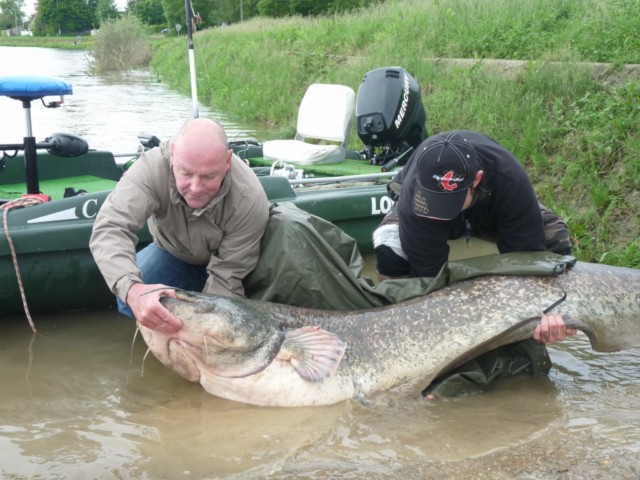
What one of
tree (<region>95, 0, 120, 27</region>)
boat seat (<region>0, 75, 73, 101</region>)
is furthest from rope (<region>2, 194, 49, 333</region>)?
tree (<region>95, 0, 120, 27</region>)

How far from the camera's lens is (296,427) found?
3830mm

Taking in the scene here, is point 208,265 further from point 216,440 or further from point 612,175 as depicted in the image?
point 612,175

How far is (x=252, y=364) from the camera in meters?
3.96

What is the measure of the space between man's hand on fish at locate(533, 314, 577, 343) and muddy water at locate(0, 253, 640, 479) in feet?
1.18

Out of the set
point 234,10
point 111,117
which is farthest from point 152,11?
point 111,117

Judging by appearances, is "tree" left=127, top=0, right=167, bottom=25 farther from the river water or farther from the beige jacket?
the river water

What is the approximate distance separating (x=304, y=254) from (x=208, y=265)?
557mm

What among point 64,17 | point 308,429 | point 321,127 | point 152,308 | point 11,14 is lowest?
point 308,429

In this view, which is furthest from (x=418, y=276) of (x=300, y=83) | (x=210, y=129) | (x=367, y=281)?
(x=300, y=83)

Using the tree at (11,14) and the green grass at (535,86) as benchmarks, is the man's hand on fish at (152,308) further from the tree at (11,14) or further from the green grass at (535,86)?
the tree at (11,14)

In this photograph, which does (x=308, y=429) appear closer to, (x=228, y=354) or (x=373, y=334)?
(x=228, y=354)

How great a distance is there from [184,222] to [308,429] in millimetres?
1377

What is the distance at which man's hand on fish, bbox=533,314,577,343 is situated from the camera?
13.5 ft

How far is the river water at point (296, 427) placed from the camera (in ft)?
11.4
